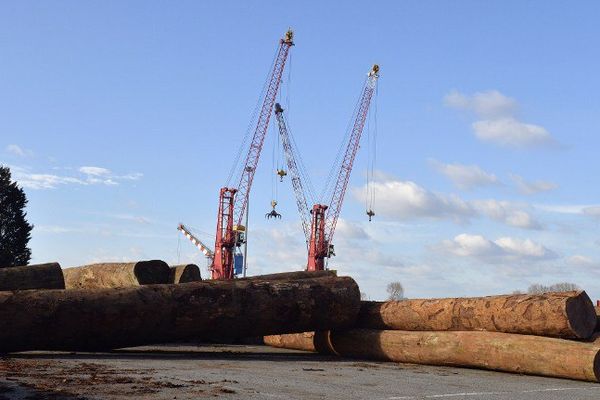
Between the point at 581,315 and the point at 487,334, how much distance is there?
1.78 m

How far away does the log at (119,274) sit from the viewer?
780 inches

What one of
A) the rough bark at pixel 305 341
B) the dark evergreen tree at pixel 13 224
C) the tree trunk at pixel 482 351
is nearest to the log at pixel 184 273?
the rough bark at pixel 305 341

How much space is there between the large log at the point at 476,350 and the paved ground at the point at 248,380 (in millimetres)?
272

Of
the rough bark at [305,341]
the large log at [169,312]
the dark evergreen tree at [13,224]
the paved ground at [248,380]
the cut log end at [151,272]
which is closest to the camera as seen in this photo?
the paved ground at [248,380]

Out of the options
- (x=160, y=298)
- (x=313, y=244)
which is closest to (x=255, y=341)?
(x=160, y=298)

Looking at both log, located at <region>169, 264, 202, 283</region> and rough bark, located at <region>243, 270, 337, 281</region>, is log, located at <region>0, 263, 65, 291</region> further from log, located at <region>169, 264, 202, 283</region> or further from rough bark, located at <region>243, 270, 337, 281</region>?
rough bark, located at <region>243, 270, 337, 281</region>

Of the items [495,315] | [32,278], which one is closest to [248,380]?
[495,315]

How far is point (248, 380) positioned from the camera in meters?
10.6

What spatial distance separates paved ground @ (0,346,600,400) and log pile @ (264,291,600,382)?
327mm

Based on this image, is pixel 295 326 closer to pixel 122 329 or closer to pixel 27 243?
pixel 122 329

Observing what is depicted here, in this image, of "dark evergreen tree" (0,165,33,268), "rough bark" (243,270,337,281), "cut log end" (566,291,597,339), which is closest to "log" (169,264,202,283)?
"rough bark" (243,270,337,281)

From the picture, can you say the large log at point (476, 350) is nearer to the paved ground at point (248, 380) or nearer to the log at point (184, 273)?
the paved ground at point (248, 380)

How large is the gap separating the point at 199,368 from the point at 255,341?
28.8 ft

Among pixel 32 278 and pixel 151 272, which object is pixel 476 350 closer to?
pixel 151 272
